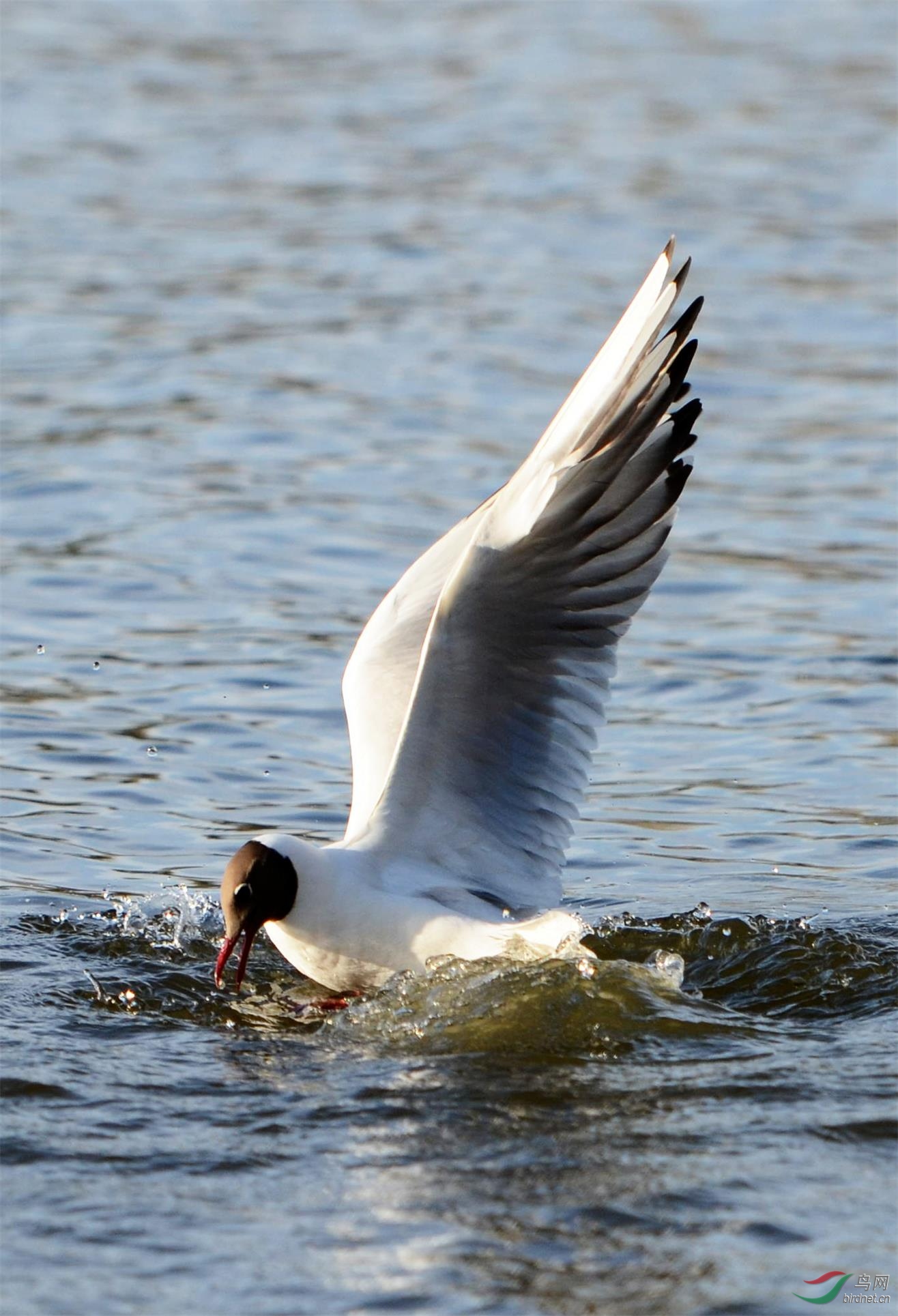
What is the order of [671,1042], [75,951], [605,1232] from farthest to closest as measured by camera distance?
[75,951]
[671,1042]
[605,1232]

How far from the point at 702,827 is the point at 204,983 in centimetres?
217

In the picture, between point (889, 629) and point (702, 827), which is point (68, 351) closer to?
point (889, 629)

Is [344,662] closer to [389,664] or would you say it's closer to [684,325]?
[389,664]

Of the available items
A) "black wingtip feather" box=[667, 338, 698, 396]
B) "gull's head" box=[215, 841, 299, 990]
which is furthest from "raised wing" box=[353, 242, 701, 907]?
"gull's head" box=[215, 841, 299, 990]

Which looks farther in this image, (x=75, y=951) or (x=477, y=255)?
(x=477, y=255)

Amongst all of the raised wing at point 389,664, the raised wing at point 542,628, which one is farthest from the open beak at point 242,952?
the raised wing at point 389,664

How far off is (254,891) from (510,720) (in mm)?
891

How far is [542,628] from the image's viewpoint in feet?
20.2

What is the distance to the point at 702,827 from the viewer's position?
7758mm

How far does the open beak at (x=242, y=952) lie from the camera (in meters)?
6.07

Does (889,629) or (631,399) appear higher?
(631,399)

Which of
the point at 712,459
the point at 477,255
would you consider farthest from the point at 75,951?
the point at 477,255

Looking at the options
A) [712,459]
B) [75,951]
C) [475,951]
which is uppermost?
[712,459]

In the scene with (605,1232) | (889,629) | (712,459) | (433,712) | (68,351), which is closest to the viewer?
(605,1232)
